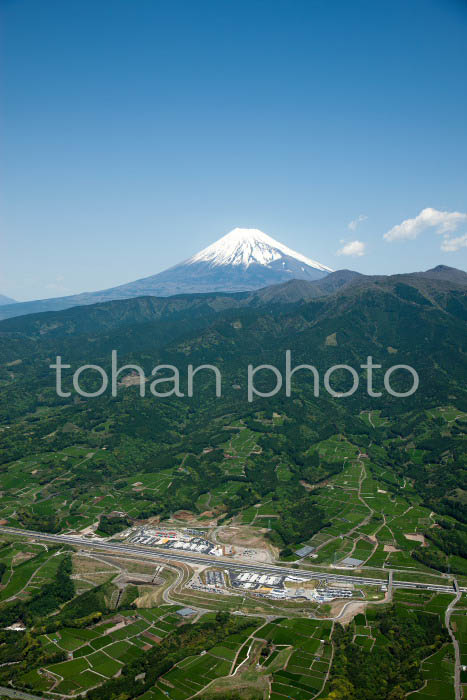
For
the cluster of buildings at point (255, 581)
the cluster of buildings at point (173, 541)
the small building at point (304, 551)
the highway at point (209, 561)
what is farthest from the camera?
the cluster of buildings at point (173, 541)

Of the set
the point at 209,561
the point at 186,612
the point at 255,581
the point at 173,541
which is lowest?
the point at 173,541

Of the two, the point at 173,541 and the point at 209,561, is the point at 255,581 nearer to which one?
the point at 209,561

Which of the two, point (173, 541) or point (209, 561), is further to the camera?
point (173, 541)

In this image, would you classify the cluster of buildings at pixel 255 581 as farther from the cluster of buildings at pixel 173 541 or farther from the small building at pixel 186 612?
the small building at pixel 186 612

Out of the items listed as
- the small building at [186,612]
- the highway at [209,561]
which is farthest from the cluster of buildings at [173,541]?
the small building at [186,612]

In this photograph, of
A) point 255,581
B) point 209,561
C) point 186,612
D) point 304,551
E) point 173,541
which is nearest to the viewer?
point 186,612

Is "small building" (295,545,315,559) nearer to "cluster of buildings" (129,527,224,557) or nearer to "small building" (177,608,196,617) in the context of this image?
"cluster of buildings" (129,527,224,557)

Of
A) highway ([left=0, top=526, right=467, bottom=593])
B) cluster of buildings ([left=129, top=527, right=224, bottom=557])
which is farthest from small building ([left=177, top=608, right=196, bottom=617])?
cluster of buildings ([left=129, top=527, right=224, bottom=557])

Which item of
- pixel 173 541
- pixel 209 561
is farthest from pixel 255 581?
pixel 173 541
